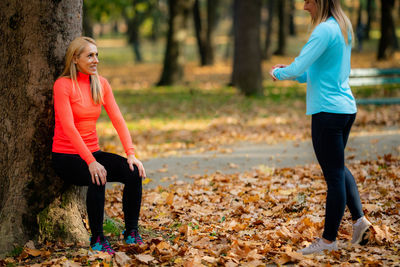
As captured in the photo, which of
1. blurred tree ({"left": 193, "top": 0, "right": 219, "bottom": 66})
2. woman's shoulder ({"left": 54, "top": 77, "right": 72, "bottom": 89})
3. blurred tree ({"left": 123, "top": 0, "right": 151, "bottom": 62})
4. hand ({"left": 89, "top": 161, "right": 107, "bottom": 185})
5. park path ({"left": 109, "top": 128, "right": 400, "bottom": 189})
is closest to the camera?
hand ({"left": 89, "top": 161, "right": 107, "bottom": 185})

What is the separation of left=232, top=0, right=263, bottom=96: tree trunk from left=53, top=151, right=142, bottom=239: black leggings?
41.2 feet

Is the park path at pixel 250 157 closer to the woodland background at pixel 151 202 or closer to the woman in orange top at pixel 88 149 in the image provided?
the woodland background at pixel 151 202

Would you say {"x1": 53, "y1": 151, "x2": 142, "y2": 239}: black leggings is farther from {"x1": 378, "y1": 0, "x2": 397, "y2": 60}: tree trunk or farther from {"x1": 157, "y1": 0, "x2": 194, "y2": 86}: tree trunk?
{"x1": 378, "y1": 0, "x2": 397, "y2": 60}: tree trunk

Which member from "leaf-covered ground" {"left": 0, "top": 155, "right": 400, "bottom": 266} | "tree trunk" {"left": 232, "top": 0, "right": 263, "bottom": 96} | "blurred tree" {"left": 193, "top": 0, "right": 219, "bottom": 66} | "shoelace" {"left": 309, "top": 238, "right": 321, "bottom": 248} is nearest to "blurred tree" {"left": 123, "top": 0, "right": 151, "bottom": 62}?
"blurred tree" {"left": 193, "top": 0, "right": 219, "bottom": 66}

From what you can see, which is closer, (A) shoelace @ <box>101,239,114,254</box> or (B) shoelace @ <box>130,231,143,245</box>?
(A) shoelace @ <box>101,239,114,254</box>

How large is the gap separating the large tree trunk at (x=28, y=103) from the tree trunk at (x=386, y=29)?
2213cm

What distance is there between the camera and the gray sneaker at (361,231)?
4105 mm

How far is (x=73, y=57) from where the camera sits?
4316 millimetres

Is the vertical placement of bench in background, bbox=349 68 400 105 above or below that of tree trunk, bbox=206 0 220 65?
below

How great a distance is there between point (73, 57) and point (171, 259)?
1.92 metres

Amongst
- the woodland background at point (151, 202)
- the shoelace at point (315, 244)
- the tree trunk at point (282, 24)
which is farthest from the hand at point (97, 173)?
the tree trunk at point (282, 24)

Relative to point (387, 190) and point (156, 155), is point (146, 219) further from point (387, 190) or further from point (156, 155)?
point (156, 155)

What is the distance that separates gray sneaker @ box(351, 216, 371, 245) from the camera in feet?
13.5

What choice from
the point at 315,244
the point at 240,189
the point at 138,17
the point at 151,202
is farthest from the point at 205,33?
the point at 315,244
